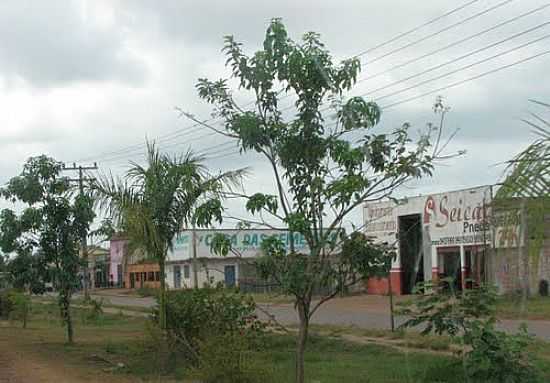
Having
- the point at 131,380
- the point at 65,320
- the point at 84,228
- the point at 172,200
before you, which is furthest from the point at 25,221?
the point at 131,380

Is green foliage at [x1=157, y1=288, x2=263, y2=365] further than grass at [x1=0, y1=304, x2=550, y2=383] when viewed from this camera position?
Yes

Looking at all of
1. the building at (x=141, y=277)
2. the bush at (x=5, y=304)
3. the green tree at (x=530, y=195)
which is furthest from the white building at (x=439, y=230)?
the green tree at (x=530, y=195)

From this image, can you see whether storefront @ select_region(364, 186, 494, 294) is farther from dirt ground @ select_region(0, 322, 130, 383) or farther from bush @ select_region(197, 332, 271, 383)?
bush @ select_region(197, 332, 271, 383)

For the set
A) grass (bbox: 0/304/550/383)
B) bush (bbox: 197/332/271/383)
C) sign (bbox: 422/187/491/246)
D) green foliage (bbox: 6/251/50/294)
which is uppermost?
sign (bbox: 422/187/491/246)

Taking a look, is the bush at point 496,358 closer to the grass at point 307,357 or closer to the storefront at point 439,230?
the grass at point 307,357

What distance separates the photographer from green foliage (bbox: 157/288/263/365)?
542 inches

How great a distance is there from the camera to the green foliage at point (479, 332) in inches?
406

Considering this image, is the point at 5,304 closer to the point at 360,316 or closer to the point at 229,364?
the point at 360,316

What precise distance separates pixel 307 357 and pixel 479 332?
7.09 m

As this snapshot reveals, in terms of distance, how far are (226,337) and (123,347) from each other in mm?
8425

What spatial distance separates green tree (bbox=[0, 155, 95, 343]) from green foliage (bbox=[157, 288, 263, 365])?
587 centimetres

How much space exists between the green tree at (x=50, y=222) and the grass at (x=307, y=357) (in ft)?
5.80

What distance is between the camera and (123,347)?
65.4ft

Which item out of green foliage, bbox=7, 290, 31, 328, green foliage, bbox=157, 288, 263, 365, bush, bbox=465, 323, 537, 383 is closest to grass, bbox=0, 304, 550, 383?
green foliage, bbox=157, 288, 263, 365
